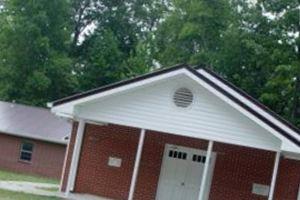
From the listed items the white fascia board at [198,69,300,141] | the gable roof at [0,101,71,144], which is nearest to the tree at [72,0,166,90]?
the gable roof at [0,101,71,144]

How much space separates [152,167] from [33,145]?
1411 cm

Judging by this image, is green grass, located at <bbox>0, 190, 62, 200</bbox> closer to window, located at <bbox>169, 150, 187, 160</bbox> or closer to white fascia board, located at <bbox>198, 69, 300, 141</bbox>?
window, located at <bbox>169, 150, 187, 160</bbox>

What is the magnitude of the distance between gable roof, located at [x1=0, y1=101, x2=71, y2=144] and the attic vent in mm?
14443

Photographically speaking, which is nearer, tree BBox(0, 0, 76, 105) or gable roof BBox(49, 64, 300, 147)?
gable roof BBox(49, 64, 300, 147)

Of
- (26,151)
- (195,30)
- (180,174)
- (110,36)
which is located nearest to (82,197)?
(180,174)

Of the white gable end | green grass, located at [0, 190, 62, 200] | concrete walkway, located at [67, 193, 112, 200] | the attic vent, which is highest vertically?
the attic vent

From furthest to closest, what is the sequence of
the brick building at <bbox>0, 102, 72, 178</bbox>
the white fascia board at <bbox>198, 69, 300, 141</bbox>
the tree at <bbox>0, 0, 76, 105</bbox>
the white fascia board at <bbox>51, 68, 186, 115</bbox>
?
the tree at <bbox>0, 0, 76, 105</bbox>, the brick building at <bbox>0, 102, 72, 178</bbox>, the white fascia board at <bbox>51, 68, 186, 115</bbox>, the white fascia board at <bbox>198, 69, 300, 141</bbox>

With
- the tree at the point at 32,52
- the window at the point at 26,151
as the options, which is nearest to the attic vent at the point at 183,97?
the window at the point at 26,151

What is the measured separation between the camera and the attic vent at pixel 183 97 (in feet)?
65.6

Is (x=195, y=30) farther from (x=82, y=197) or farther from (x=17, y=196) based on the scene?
(x=17, y=196)

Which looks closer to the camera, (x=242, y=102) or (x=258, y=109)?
(x=242, y=102)

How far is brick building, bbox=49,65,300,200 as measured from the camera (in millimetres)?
19359

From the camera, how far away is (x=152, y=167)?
2214 centimetres

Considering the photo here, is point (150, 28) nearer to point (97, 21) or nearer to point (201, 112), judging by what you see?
point (97, 21)
